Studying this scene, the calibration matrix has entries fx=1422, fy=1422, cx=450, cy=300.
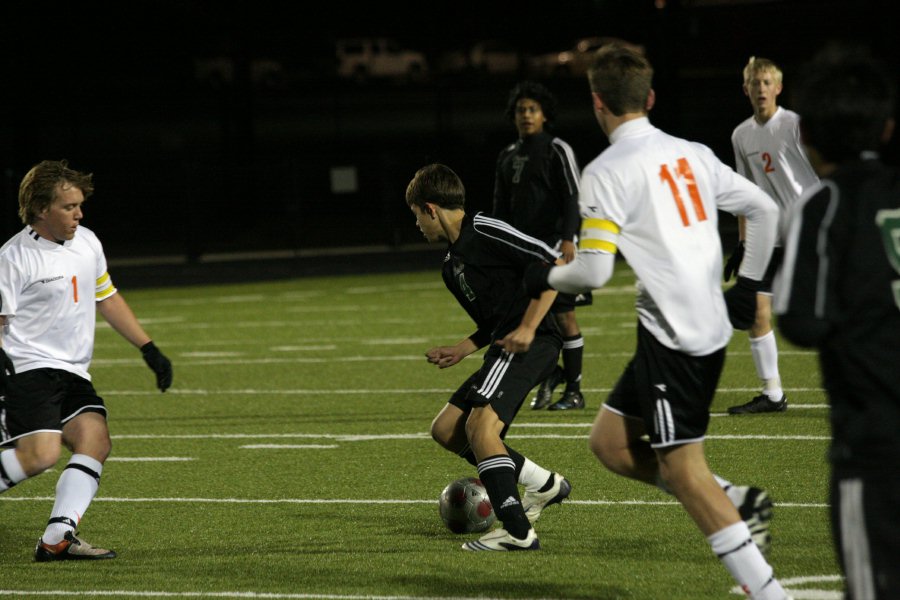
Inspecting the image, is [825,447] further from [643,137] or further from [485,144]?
[485,144]

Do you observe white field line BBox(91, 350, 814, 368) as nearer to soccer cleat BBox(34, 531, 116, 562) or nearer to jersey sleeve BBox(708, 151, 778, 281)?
soccer cleat BBox(34, 531, 116, 562)

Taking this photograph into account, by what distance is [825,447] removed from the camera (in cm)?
825

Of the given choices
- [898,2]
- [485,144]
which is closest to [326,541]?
[485,144]

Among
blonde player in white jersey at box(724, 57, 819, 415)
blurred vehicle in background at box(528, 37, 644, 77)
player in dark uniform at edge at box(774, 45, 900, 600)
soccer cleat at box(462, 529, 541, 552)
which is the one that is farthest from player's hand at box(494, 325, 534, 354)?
blurred vehicle in background at box(528, 37, 644, 77)

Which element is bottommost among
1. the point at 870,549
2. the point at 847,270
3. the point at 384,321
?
the point at 384,321

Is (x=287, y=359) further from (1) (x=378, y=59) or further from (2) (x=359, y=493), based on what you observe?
(1) (x=378, y=59)

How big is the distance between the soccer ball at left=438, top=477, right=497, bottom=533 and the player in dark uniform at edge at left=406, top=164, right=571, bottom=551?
27 cm

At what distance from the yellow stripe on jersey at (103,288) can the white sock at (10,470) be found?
868 millimetres

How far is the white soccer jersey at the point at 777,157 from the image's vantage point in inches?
360

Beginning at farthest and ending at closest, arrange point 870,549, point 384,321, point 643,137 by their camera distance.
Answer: point 384,321
point 643,137
point 870,549

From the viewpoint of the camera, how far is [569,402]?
407 inches

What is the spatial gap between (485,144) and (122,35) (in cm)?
1071

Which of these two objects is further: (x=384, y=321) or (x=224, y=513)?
(x=384, y=321)

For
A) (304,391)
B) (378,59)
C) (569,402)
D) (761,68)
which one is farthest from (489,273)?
(378,59)
